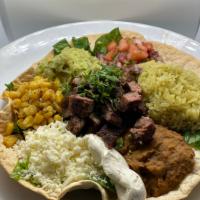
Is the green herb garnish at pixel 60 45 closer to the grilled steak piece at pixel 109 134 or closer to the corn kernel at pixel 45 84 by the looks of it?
the corn kernel at pixel 45 84

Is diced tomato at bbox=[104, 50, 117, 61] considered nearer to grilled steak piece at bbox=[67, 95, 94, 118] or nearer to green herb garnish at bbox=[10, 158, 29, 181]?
grilled steak piece at bbox=[67, 95, 94, 118]

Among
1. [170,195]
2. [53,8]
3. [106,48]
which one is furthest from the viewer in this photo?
[53,8]

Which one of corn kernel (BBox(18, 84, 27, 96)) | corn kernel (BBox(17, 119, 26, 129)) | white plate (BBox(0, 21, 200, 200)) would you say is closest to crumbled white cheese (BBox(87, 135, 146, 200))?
corn kernel (BBox(17, 119, 26, 129))

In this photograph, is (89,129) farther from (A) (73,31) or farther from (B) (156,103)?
(A) (73,31)

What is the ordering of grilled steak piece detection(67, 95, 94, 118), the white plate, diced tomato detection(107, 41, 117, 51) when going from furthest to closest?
1. the white plate
2. diced tomato detection(107, 41, 117, 51)
3. grilled steak piece detection(67, 95, 94, 118)

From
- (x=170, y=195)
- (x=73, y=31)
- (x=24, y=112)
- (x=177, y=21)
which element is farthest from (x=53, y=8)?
(x=170, y=195)

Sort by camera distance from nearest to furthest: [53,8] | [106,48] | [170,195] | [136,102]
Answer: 1. [170,195]
2. [136,102]
3. [106,48]
4. [53,8]

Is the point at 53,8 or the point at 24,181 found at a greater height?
the point at 53,8
